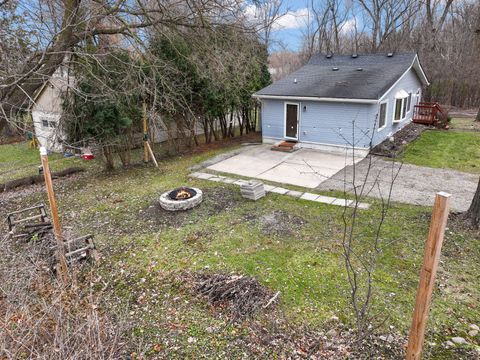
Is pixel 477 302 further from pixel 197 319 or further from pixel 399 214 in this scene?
pixel 197 319

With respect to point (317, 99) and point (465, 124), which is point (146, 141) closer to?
point (317, 99)

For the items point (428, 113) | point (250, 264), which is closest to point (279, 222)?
point (250, 264)

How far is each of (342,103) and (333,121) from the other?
0.75 meters

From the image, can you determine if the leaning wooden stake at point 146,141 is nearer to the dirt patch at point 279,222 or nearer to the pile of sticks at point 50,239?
the pile of sticks at point 50,239

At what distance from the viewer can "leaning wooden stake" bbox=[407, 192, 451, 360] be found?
2.21m

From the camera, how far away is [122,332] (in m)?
3.75

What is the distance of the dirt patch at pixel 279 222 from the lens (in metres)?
6.27

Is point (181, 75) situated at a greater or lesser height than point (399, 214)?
greater

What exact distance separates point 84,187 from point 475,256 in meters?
9.57

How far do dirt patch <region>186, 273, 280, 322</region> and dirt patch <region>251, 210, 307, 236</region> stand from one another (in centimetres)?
172

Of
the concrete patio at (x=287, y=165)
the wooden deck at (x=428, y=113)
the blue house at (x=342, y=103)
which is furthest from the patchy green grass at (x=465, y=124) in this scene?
the concrete patio at (x=287, y=165)

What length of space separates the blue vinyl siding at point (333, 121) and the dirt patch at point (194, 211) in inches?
204

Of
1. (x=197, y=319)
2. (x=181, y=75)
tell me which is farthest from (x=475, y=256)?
(x=181, y=75)

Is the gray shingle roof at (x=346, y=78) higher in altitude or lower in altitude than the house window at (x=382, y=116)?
higher
